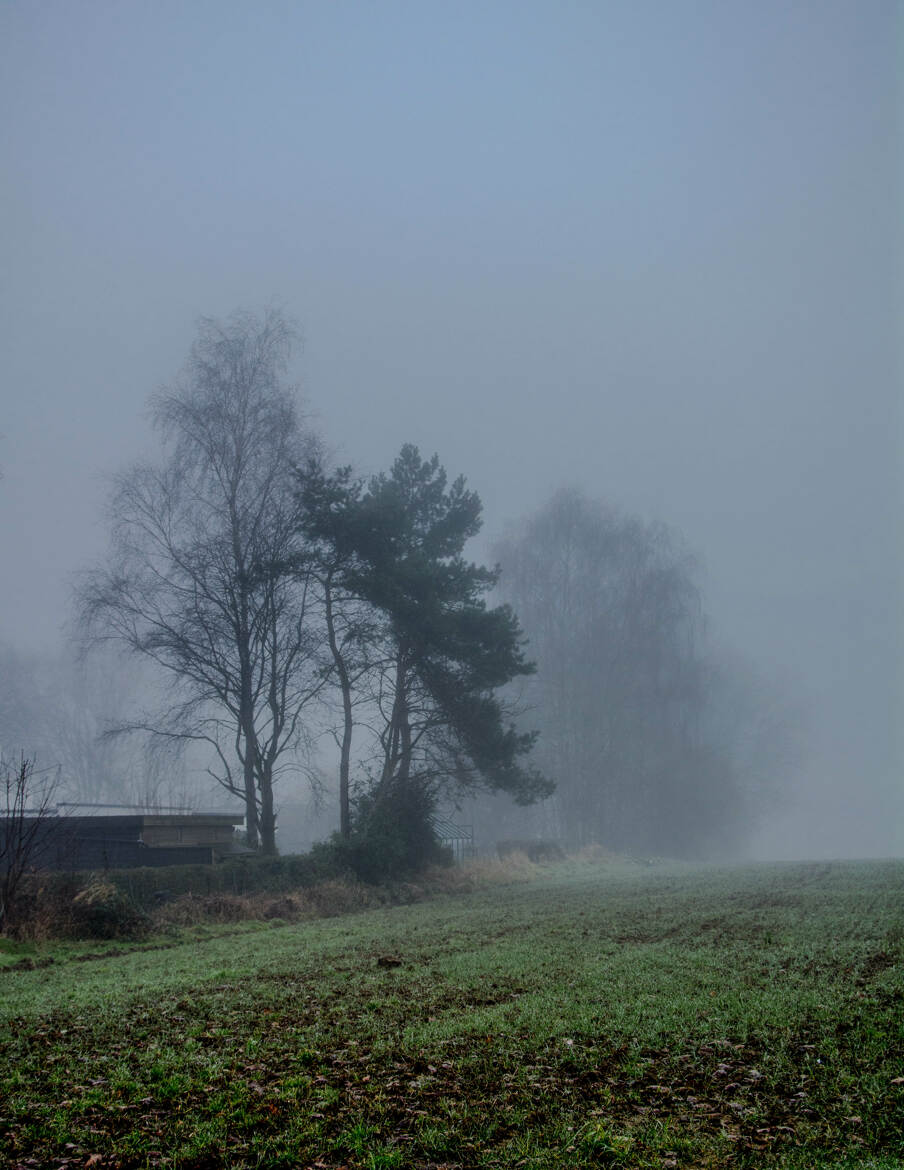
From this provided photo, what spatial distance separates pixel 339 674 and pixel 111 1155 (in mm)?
23893

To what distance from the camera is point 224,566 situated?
26.6 m

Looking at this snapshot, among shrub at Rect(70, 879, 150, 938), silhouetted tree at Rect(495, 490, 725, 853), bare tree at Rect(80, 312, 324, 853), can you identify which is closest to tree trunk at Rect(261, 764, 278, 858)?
bare tree at Rect(80, 312, 324, 853)

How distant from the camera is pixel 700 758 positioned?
57.2m

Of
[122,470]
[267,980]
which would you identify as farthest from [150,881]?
[122,470]

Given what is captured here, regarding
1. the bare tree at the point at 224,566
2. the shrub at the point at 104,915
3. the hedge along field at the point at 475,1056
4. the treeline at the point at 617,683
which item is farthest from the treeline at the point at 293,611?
the treeline at the point at 617,683

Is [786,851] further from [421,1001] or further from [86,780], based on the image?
[421,1001]

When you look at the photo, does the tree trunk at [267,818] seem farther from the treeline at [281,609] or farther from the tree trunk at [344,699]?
the tree trunk at [344,699]

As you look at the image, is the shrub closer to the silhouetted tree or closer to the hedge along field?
the hedge along field

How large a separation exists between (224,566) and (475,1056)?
21973 millimetres

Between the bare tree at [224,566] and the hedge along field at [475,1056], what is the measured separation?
48.8ft

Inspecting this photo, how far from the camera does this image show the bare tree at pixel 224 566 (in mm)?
26375

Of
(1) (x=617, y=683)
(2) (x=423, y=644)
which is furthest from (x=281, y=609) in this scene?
(1) (x=617, y=683)

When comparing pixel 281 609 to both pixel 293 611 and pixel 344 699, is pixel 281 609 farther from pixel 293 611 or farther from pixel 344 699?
pixel 344 699

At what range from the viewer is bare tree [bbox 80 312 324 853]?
26.4 meters
